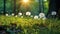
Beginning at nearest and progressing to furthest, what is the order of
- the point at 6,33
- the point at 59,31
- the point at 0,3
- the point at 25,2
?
the point at 59,31 < the point at 6,33 < the point at 25,2 < the point at 0,3

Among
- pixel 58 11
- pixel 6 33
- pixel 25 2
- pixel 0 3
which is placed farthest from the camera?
pixel 0 3

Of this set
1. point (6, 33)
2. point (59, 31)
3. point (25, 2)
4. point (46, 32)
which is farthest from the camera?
point (25, 2)

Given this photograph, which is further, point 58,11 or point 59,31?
point 58,11

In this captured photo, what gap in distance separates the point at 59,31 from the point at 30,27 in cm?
78

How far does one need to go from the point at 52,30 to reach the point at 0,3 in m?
16.1

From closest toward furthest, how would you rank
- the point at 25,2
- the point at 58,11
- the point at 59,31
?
the point at 59,31
the point at 58,11
the point at 25,2

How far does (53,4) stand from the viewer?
8.87m

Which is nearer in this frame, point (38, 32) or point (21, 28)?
point (38, 32)

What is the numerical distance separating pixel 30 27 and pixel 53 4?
3.75 metres

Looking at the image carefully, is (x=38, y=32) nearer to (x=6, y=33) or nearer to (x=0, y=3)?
(x=6, y=33)

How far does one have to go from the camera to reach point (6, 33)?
5156 mm

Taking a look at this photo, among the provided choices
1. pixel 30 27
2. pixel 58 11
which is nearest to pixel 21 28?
pixel 30 27

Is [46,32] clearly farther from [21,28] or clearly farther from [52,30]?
[21,28]

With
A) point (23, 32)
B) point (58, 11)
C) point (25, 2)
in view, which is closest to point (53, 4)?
point (58, 11)
